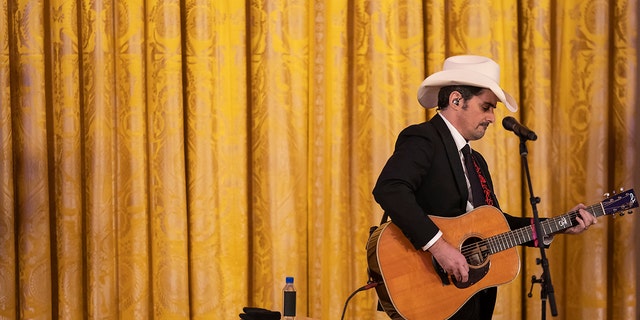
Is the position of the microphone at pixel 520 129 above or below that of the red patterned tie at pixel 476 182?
above

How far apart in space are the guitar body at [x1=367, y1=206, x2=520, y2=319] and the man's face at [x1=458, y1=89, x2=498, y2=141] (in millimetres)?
287

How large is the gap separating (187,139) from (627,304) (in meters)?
2.25

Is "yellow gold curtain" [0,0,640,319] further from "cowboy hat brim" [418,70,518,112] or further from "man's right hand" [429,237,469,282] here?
"man's right hand" [429,237,469,282]

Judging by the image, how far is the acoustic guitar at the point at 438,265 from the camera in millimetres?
3033

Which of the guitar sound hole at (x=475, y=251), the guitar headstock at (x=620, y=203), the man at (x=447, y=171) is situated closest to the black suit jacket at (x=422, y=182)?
the man at (x=447, y=171)

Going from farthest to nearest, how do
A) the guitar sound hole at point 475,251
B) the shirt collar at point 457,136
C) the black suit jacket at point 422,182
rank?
the shirt collar at point 457,136 < the guitar sound hole at point 475,251 < the black suit jacket at point 422,182

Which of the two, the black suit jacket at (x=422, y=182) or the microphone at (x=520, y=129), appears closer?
the microphone at (x=520, y=129)

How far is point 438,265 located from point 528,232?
37cm

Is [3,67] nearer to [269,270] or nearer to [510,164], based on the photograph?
[269,270]

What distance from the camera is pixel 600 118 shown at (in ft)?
13.9

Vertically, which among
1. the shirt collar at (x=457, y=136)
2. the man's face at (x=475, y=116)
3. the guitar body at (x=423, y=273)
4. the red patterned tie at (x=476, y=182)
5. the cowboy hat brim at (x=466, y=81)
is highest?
the cowboy hat brim at (x=466, y=81)

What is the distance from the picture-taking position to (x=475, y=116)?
127 inches

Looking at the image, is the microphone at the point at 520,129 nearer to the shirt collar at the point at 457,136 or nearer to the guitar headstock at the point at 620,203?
the shirt collar at the point at 457,136

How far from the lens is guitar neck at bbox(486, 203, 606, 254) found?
124 inches
